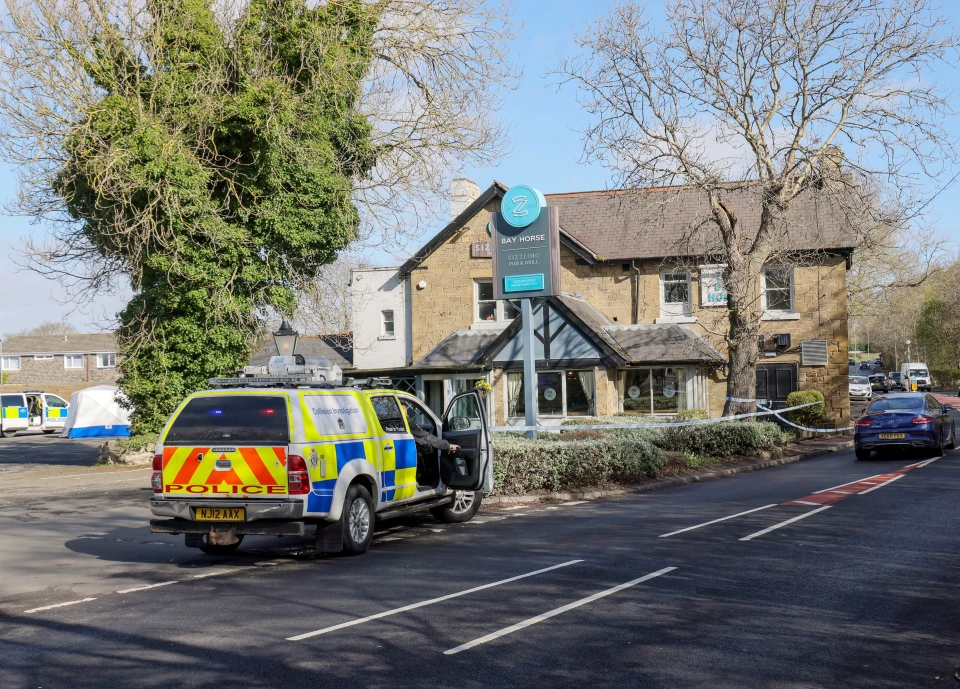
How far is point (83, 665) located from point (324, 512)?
3895mm

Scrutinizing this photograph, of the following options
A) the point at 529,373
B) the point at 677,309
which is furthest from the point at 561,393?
the point at 529,373

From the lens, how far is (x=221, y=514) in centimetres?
1009

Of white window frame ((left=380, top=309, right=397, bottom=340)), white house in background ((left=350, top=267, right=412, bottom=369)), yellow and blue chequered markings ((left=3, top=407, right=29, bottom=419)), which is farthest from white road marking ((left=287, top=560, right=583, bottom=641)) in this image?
yellow and blue chequered markings ((left=3, top=407, right=29, bottom=419))

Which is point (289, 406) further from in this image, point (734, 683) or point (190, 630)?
point (734, 683)

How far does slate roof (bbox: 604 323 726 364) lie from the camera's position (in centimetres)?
3198

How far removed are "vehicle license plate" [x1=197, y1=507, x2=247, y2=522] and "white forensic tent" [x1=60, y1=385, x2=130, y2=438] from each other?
99.4ft

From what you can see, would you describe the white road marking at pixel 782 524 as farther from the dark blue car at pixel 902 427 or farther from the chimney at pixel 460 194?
the chimney at pixel 460 194

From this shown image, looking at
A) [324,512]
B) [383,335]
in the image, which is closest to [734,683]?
[324,512]

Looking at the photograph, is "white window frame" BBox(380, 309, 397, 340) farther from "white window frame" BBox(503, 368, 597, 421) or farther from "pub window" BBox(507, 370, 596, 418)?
"pub window" BBox(507, 370, 596, 418)

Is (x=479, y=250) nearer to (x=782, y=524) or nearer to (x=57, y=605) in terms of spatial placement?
(x=782, y=524)

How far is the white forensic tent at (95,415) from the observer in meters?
38.5

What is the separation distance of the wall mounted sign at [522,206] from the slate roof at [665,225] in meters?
11.0

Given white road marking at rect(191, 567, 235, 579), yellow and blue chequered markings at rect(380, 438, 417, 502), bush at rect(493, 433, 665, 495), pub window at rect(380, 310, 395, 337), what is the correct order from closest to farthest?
white road marking at rect(191, 567, 235, 579), yellow and blue chequered markings at rect(380, 438, 417, 502), bush at rect(493, 433, 665, 495), pub window at rect(380, 310, 395, 337)

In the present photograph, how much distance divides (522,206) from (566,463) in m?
5.45
